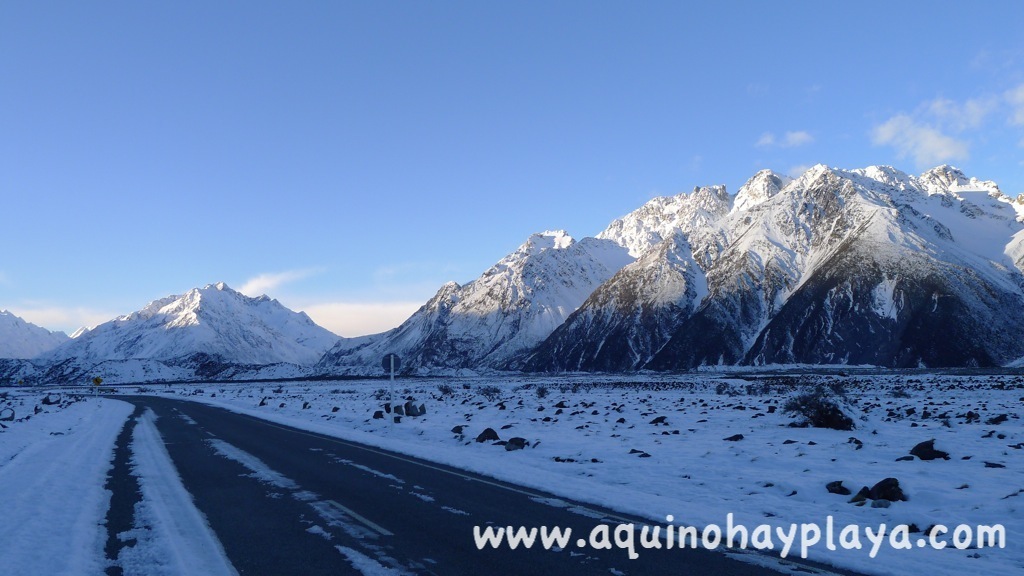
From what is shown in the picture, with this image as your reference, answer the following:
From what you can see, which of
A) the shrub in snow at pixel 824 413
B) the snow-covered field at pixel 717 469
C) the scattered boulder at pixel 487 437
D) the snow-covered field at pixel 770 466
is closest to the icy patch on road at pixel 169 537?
the snow-covered field at pixel 717 469

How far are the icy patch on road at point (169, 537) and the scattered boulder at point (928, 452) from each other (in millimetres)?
15520

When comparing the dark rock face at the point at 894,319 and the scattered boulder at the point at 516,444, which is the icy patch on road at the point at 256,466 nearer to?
the scattered boulder at the point at 516,444

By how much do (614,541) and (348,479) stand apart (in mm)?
6988

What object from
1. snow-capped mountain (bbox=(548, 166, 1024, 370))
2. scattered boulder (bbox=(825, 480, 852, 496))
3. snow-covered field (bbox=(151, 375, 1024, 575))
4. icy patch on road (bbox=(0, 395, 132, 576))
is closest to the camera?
icy patch on road (bbox=(0, 395, 132, 576))

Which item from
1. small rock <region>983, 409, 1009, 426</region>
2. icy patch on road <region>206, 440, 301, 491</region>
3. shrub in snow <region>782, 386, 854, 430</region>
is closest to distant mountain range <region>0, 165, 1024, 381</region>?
small rock <region>983, 409, 1009, 426</region>

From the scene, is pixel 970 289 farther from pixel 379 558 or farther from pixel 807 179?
pixel 379 558

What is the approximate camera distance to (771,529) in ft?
28.8

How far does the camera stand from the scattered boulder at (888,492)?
1051 centimetres

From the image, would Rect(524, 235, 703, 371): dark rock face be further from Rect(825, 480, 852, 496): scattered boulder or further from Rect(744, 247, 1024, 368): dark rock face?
Rect(825, 480, 852, 496): scattered boulder

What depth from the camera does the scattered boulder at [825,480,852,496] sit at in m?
11.2

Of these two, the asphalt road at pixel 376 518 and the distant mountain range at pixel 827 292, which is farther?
the distant mountain range at pixel 827 292

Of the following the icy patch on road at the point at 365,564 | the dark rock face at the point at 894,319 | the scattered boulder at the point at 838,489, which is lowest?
the scattered boulder at the point at 838,489

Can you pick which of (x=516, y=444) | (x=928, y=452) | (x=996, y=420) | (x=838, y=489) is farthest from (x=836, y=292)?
(x=838, y=489)

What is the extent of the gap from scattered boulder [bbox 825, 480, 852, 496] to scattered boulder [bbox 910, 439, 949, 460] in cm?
496
